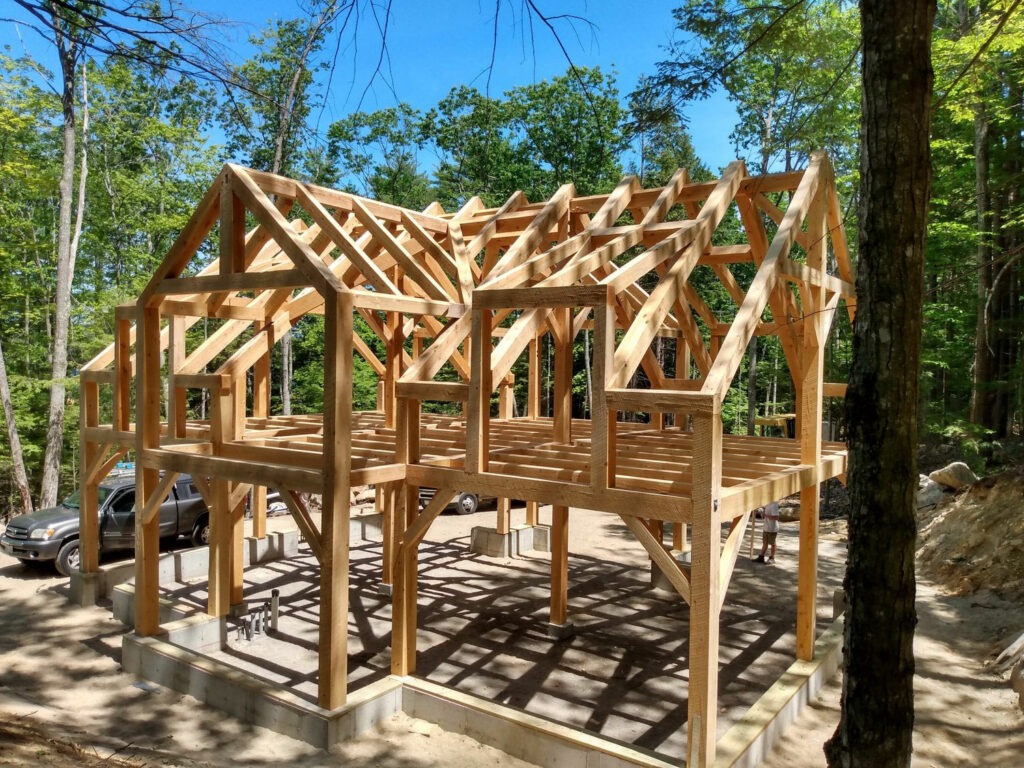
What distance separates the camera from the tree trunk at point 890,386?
3.47 meters

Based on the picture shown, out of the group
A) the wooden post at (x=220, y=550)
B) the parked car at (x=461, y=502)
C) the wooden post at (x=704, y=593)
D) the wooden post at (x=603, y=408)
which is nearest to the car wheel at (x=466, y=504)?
the parked car at (x=461, y=502)

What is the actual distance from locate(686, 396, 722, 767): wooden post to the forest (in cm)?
607

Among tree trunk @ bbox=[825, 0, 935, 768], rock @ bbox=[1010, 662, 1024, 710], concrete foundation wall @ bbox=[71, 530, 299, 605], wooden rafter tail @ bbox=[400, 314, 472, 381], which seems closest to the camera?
tree trunk @ bbox=[825, 0, 935, 768]

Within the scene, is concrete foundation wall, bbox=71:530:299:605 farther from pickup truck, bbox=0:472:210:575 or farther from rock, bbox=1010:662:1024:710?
rock, bbox=1010:662:1024:710

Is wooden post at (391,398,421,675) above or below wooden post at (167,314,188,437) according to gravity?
below

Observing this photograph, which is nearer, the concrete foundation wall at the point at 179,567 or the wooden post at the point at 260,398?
the concrete foundation wall at the point at 179,567

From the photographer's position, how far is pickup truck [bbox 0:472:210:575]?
487 inches

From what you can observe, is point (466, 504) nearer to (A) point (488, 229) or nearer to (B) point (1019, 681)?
(A) point (488, 229)

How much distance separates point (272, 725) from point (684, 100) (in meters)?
7.02

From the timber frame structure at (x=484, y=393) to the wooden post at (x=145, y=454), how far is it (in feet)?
0.09

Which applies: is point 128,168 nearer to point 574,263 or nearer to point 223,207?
point 223,207

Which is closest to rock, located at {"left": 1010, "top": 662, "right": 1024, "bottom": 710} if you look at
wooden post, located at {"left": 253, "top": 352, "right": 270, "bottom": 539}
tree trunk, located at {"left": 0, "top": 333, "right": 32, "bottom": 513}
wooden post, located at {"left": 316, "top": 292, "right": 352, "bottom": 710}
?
wooden post, located at {"left": 316, "top": 292, "right": 352, "bottom": 710}

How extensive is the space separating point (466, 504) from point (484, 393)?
12532mm

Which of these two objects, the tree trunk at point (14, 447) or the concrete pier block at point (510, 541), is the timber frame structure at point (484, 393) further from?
the tree trunk at point (14, 447)
